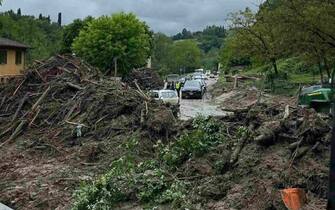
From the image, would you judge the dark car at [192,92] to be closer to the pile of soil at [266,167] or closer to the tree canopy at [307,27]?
the tree canopy at [307,27]

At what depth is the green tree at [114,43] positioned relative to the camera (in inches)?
2111

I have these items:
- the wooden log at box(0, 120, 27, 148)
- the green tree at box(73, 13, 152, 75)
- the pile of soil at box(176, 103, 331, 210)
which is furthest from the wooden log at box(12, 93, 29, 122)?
the green tree at box(73, 13, 152, 75)

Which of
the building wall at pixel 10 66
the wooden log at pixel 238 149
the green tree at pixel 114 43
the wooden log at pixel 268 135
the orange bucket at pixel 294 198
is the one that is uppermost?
the green tree at pixel 114 43

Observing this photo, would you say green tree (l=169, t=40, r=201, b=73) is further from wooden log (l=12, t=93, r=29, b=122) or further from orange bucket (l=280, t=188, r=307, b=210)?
orange bucket (l=280, t=188, r=307, b=210)

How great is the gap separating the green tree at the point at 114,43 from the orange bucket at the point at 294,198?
44043mm

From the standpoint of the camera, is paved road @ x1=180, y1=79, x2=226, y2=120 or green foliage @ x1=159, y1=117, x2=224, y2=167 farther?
paved road @ x1=180, y1=79, x2=226, y2=120

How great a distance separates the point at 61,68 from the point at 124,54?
28.0m

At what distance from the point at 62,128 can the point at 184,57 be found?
143 m

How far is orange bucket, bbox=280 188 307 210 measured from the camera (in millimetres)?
8766

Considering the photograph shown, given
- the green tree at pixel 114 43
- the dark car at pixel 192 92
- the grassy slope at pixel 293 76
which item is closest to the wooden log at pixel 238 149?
the grassy slope at pixel 293 76

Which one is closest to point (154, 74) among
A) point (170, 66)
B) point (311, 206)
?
point (311, 206)

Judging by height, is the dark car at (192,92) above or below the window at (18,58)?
below

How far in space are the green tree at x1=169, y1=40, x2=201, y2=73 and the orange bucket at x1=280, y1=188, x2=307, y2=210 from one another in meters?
138

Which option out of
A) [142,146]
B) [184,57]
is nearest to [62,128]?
[142,146]
